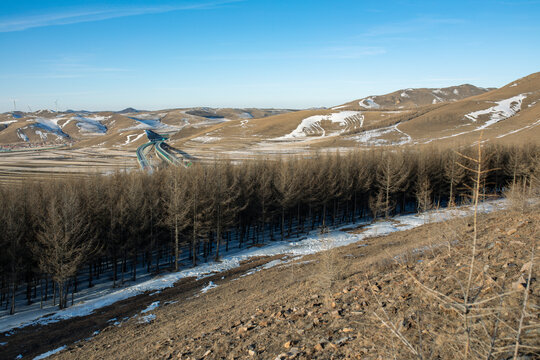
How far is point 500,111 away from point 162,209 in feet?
613

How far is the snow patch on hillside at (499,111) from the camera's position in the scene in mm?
154000

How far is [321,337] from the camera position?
1018cm

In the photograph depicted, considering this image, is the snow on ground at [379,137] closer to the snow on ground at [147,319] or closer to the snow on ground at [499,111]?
the snow on ground at [499,111]

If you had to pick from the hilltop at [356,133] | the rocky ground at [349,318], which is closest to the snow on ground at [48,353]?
the rocky ground at [349,318]

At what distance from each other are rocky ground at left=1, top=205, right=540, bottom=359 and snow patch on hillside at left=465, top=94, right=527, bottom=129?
165518 millimetres

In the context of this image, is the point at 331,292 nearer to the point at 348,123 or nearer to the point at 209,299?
the point at 209,299

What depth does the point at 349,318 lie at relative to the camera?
36.4 feet

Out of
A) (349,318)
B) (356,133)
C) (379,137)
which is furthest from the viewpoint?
(356,133)

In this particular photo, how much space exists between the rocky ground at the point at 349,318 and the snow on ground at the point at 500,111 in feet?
543

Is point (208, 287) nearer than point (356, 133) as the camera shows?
Yes

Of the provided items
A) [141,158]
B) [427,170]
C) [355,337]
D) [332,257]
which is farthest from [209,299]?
[141,158]

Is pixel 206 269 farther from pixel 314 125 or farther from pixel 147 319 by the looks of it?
pixel 314 125

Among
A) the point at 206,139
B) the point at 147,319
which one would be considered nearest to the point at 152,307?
the point at 147,319

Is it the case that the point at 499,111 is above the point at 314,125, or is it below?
above
